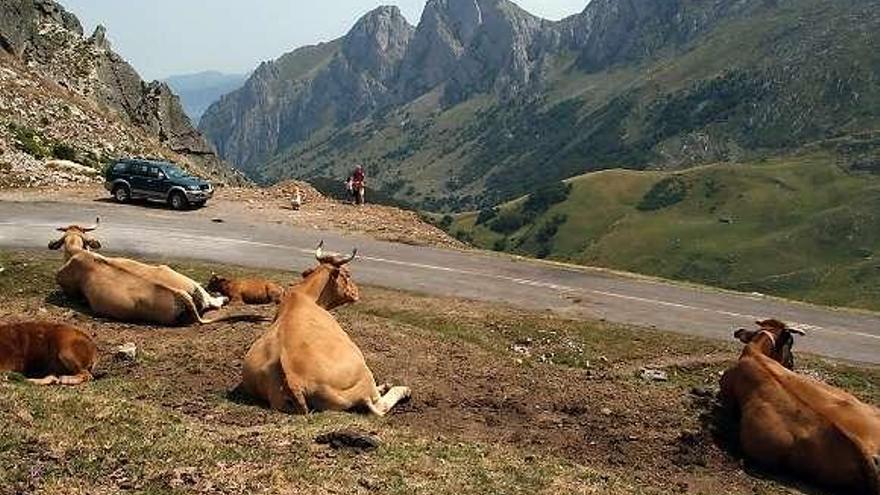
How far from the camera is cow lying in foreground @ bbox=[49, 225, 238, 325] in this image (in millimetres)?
18559

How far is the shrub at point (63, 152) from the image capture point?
49.8 metres

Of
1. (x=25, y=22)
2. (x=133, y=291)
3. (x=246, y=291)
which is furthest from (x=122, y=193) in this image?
(x=25, y=22)

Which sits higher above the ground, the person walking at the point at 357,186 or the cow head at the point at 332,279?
the person walking at the point at 357,186

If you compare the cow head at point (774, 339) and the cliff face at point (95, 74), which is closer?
the cow head at point (774, 339)

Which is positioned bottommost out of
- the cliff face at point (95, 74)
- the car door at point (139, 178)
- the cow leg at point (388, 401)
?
the cow leg at point (388, 401)

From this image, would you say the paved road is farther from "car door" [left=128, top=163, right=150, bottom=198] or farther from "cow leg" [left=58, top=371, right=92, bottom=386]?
"cow leg" [left=58, top=371, right=92, bottom=386]

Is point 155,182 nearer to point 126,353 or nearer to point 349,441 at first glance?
→ point 126,353

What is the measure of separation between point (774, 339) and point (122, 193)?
32704mm

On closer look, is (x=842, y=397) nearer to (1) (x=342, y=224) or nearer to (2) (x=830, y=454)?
(2) (x=830, y=454)

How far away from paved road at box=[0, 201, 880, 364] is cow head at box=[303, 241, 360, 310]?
295 inches

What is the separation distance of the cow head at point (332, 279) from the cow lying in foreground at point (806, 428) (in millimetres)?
9729

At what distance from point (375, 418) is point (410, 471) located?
2.66m

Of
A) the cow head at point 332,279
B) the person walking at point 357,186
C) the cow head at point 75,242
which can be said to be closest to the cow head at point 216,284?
the cow head at point 332,279

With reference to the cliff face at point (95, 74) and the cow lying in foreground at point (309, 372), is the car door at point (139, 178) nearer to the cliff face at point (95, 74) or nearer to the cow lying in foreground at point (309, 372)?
the cliff face at point (95, 74)
